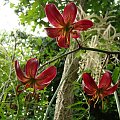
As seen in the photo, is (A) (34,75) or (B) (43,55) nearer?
(A) (34,75)

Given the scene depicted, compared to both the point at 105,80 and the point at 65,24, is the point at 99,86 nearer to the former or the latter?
the point at 105,80

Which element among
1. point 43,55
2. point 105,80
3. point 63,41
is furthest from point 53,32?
point 43,55

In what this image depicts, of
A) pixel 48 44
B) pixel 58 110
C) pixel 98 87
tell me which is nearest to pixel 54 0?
pixel 48 44

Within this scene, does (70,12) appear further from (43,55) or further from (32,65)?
(43,55)

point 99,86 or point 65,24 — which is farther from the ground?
point 65,24

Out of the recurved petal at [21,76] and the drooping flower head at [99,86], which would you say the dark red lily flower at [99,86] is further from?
the recurved petal at [21,76]

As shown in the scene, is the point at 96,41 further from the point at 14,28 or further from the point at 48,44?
the point at 48,44

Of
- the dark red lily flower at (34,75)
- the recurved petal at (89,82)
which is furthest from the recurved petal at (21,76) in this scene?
the recurved petal at (89,82)
